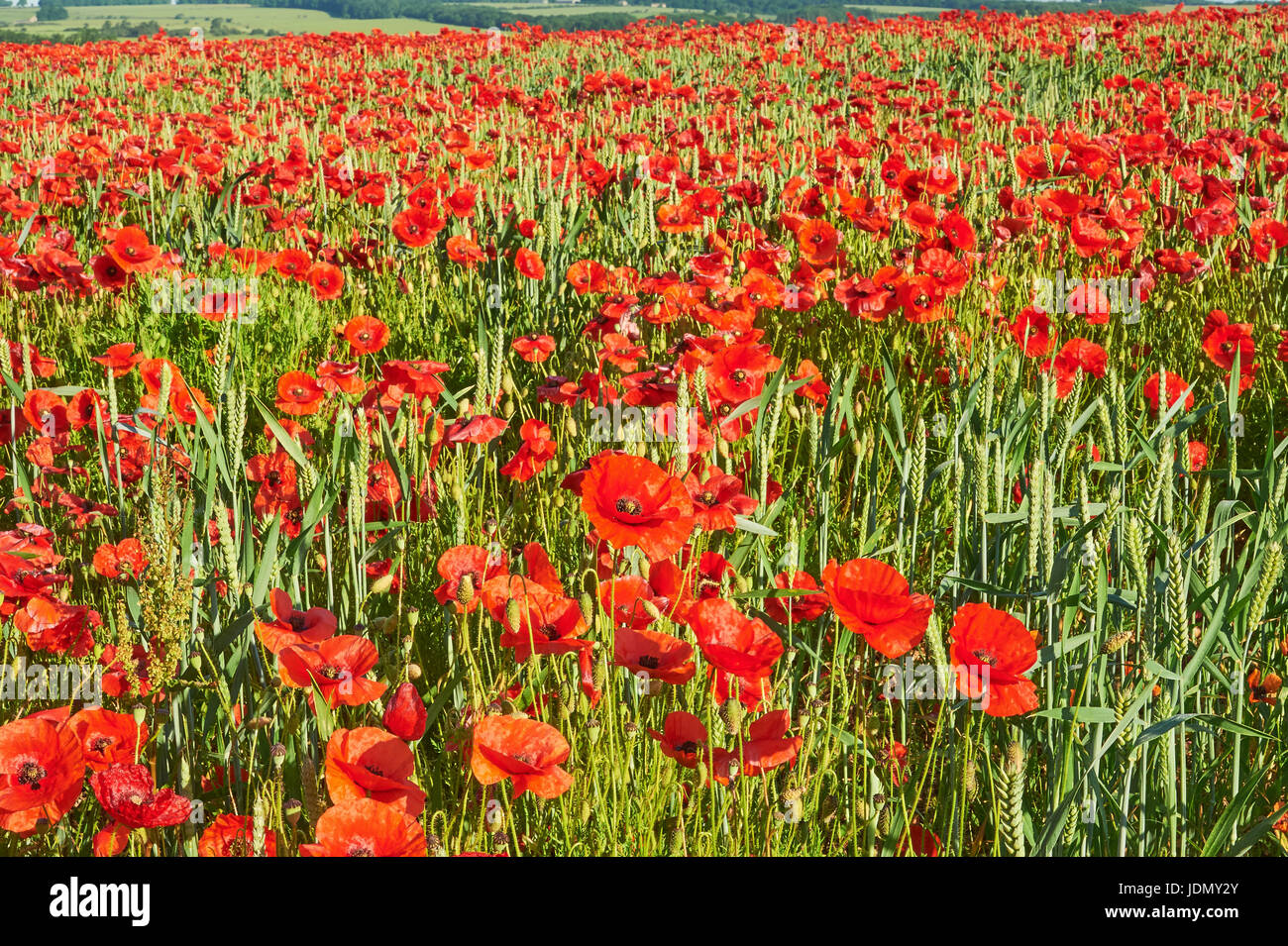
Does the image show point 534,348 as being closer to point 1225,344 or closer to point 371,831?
point 371,831

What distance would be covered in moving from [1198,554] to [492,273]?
2293 mm

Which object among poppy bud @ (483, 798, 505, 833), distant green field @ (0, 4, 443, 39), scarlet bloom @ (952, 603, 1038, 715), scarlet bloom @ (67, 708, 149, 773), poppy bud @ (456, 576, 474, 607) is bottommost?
poppy bud @ (483, 798, 505, 833)

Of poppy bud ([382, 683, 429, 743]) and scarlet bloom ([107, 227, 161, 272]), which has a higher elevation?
scarlet bloom ([107, 227, 161, 272])

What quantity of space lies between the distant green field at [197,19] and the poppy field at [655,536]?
26.9 metres

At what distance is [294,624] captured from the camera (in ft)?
4.13

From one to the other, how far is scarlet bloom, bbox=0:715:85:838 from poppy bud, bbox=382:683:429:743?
0.31m

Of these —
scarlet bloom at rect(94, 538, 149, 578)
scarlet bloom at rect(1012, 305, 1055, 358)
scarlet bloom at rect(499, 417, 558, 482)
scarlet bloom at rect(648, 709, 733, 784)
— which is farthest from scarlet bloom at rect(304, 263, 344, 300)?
scarlet bloom at rect(648, 709, 733, 784)

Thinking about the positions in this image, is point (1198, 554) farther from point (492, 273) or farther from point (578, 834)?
point (492, 273)

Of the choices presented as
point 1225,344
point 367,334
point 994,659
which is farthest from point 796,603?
point 1225,344

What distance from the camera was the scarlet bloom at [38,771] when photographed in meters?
1.07

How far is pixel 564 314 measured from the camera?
322 centimetres

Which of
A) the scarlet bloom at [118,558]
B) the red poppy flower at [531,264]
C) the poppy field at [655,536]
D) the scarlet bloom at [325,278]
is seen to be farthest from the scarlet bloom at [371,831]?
the scarlet bloom at [325,278]

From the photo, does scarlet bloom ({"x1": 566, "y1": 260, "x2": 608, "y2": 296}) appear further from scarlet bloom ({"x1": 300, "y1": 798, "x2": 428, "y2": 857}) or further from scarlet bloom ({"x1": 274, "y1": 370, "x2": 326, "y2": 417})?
scarlet bloom ({"x1": 300, "y1": 798, "x2": 428, "y2": 857})

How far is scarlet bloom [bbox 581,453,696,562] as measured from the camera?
4.10 ft
